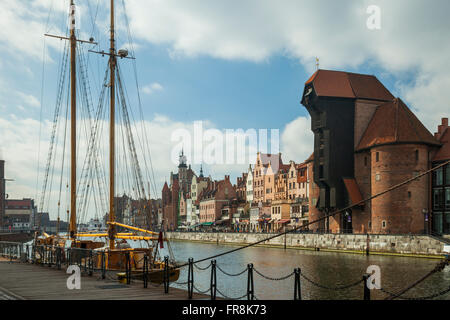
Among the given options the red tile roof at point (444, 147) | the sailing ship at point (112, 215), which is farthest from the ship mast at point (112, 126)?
the red tile roof at point (444, 147)

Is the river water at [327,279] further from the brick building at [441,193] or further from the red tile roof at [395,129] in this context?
the red tile roof at [395,129]

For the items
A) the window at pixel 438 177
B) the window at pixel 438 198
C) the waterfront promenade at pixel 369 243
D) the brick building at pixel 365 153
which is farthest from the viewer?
the brick building at pixel 365 153

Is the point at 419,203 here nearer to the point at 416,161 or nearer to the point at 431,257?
the point at 416,161

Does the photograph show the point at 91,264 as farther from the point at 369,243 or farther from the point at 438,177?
the point at 438,177

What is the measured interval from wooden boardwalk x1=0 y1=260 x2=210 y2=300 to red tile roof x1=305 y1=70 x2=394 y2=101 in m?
56.0

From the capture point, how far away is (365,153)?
69188 millimetres

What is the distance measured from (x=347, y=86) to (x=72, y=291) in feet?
207

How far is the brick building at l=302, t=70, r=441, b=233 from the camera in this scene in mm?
62500

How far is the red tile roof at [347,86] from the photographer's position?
70.4 meters

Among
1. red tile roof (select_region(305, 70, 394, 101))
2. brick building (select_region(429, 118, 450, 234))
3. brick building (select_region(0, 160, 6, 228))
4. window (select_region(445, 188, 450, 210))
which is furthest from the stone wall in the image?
brick building (select_region(0, 160, 6, 228))

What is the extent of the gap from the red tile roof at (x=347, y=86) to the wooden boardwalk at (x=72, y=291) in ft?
184

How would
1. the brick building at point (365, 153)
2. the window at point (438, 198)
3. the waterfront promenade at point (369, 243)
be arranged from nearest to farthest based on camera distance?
1. the waterfront promenade at point (369, 243)
2. the window at point (438, 198)
3. the brick building at point (365, 153)
